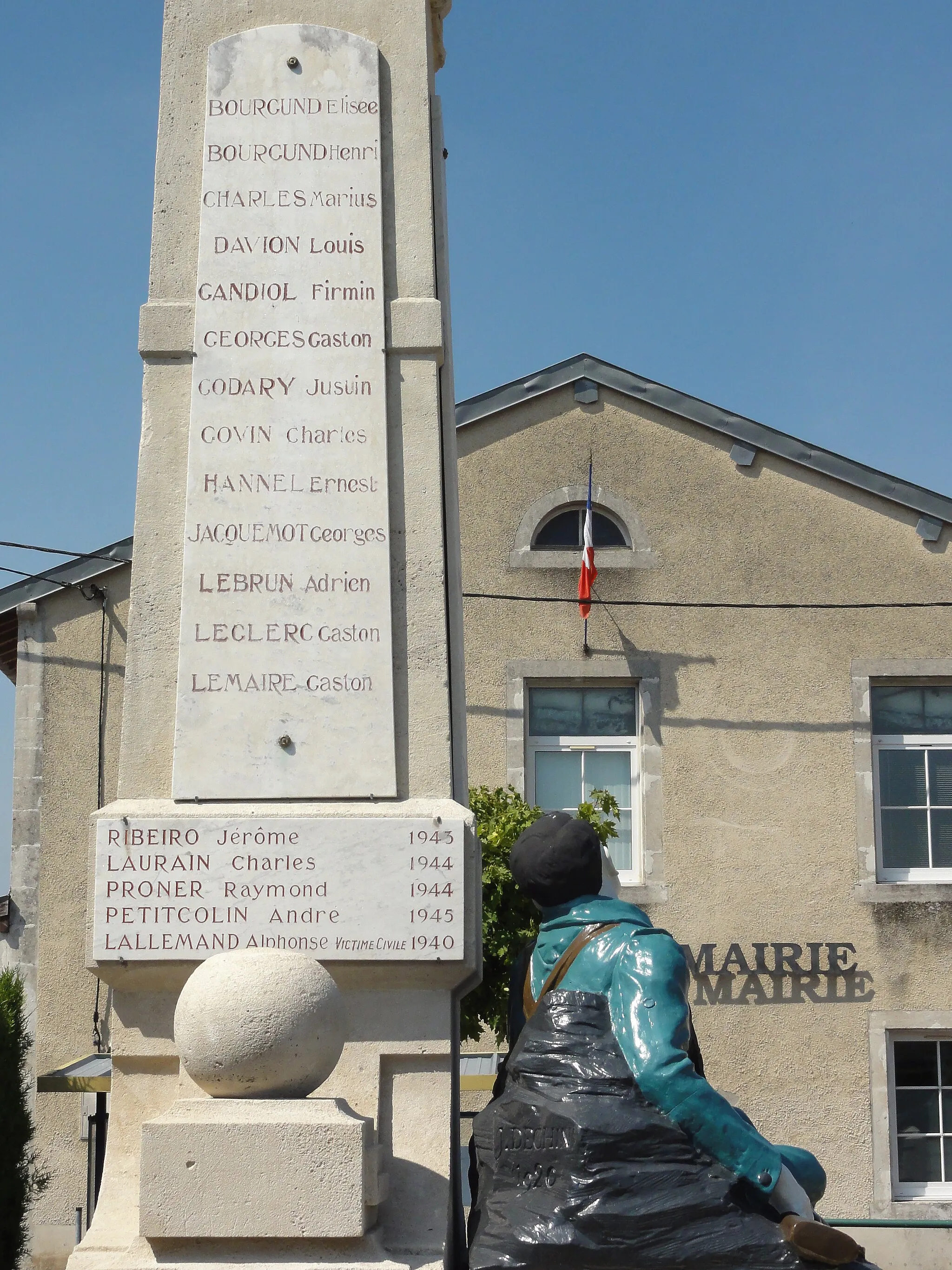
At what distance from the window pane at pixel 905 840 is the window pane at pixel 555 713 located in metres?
2.89

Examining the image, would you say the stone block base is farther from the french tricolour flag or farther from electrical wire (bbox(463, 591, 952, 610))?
electrical wire (bbox(463, 591, 952, 610))

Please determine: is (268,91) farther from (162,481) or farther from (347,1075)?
(347,1075)

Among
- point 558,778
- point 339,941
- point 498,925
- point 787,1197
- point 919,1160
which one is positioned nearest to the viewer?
point 787,1197

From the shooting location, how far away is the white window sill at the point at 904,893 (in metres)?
14.0

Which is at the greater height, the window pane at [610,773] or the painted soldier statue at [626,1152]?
the window pane at [610,773]

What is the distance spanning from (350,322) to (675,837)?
950 cm

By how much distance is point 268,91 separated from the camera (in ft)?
18.5

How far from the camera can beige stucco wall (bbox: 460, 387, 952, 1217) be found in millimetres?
13797

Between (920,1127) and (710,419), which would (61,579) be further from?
(920,1127)

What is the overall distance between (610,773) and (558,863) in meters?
9.95

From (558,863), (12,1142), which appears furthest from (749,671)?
(558,863)

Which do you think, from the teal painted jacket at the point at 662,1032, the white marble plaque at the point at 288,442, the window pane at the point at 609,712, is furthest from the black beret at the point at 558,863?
the window pane at the point at 609,712

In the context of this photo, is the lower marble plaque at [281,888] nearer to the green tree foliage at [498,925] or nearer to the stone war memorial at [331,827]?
the stone war memorial at [331,827]

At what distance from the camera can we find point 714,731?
47.3 ft
